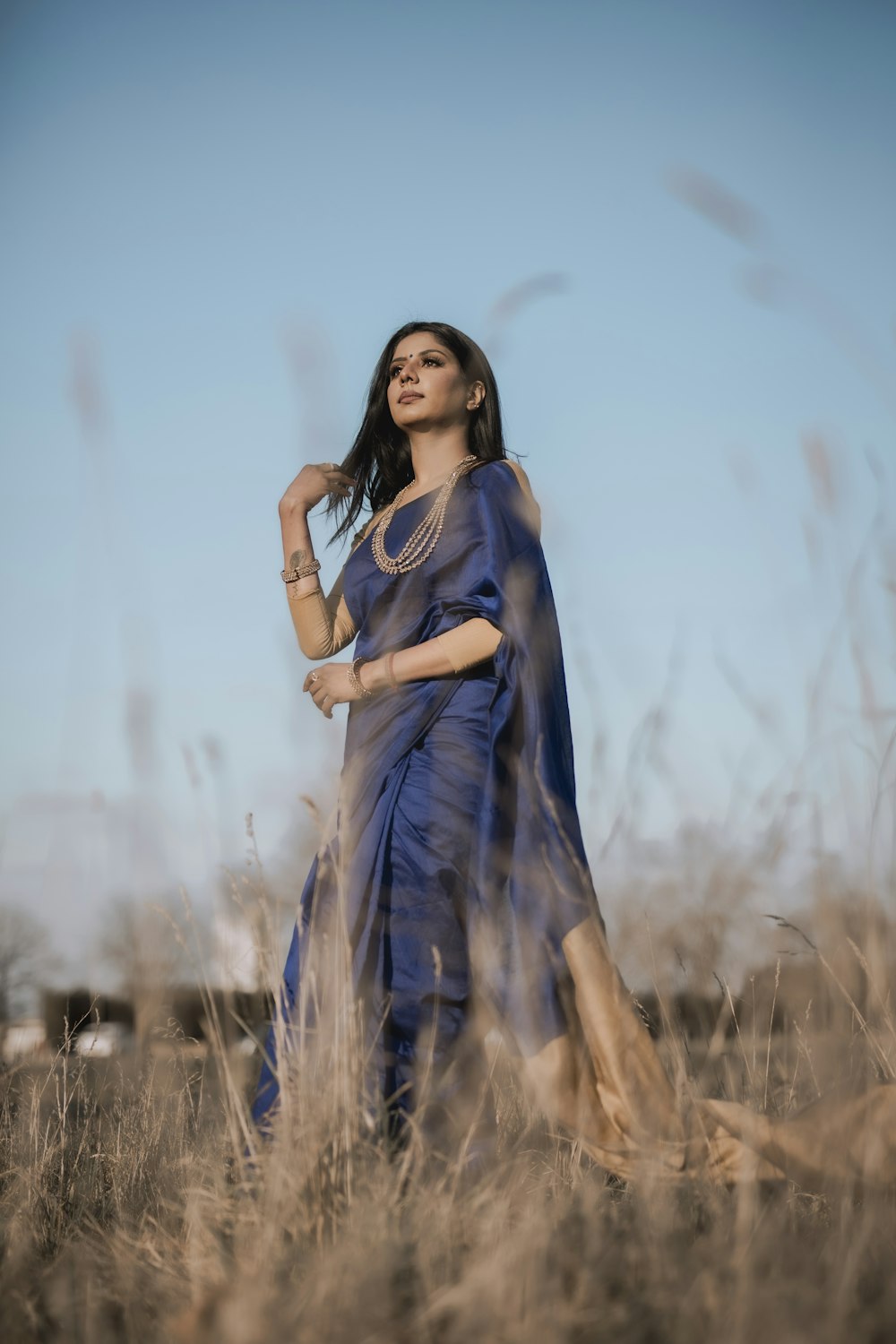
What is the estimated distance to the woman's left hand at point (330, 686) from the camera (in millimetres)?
2557

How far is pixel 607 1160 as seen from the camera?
2018 millimetres

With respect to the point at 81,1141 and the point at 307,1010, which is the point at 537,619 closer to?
the point at 307,1010

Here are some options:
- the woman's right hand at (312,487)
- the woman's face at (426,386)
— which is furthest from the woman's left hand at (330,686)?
the woman's face at (426,386)

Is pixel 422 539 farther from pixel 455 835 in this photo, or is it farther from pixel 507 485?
pixel 455 835

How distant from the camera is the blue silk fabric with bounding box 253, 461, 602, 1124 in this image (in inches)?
86.0

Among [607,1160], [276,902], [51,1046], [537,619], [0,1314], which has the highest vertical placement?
[537,619]

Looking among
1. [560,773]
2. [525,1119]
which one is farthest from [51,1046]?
[560,773]

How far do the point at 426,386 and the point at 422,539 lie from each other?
42cm

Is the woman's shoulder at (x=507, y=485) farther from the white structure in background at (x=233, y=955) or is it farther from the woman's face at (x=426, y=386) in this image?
the white structure in background at (x=233, y=955)

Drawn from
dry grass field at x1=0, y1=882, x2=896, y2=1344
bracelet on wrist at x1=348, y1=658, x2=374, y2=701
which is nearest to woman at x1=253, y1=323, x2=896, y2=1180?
bracelet on wrist at x1=348, y1=658, x2=374, y2=701

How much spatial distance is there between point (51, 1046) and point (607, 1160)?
2.51 meters

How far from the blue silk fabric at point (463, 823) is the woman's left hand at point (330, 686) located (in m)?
0.05

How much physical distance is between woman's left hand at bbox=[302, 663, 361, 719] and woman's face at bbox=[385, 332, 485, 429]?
0.67 meters

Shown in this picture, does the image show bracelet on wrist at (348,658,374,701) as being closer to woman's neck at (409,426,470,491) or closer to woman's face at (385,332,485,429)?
woman's neck at (409,426,470,491)
